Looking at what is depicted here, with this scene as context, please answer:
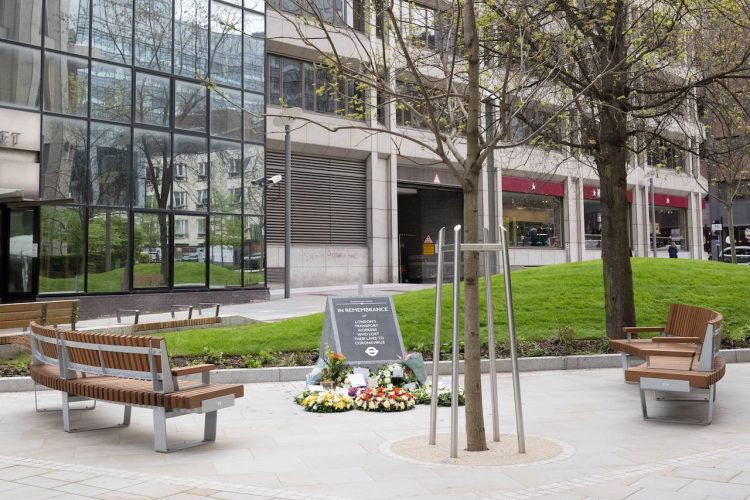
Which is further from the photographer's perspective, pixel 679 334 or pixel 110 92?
pixel 110 92

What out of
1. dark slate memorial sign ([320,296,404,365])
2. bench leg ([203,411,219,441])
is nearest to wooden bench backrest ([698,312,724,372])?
dark slate memorial sign ([320,296,404,365])

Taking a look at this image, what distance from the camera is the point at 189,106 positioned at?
24.0m

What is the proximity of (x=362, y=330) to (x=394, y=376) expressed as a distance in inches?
44.3

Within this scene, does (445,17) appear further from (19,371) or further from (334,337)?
(19,371)

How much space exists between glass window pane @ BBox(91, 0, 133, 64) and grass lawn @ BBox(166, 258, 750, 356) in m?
10.8

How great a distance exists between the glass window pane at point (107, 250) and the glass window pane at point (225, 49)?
5.99 metres

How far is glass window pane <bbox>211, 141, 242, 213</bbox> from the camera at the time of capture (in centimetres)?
2469

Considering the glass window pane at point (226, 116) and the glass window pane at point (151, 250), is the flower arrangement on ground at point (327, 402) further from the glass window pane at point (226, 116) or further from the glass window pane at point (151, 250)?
the glass window pane at point (226, 116)

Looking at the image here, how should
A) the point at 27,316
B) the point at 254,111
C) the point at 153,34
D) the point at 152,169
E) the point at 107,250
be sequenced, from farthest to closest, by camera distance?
1. the point at 254,111
2. the point at 153,34
3. the point at 152,169
4. the point at 107,250
5. the point at 27,316

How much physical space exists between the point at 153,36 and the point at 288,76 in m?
10.2

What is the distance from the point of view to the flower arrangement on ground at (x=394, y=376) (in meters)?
9.95

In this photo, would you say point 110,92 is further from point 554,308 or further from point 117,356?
point 117,356

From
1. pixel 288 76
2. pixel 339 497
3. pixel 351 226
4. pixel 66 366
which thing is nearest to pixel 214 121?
pixel 288 76

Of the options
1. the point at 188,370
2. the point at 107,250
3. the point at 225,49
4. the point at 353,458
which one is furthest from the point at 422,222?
the point at 353,458
